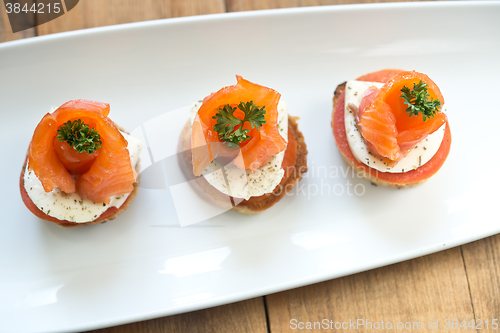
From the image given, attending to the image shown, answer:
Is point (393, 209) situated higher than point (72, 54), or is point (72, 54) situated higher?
point (72, 54)

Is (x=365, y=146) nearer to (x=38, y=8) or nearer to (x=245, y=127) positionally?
(x=245, y=127)

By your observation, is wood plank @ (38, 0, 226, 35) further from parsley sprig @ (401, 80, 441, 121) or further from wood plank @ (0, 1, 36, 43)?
parsley sprig @ (401, 80, 441, 121)

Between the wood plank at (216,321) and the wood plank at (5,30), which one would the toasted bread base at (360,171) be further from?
the wood plank at (5,30)

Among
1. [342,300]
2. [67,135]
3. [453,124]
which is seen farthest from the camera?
[453,124]

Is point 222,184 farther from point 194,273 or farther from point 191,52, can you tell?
point 191,52

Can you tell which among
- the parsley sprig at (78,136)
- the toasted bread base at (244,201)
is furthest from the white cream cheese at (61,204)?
the toasted bread base at (244,201)

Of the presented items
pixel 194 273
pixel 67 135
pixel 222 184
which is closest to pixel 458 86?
pixel 222 184

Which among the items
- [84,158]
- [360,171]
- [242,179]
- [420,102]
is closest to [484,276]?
[360,171]
